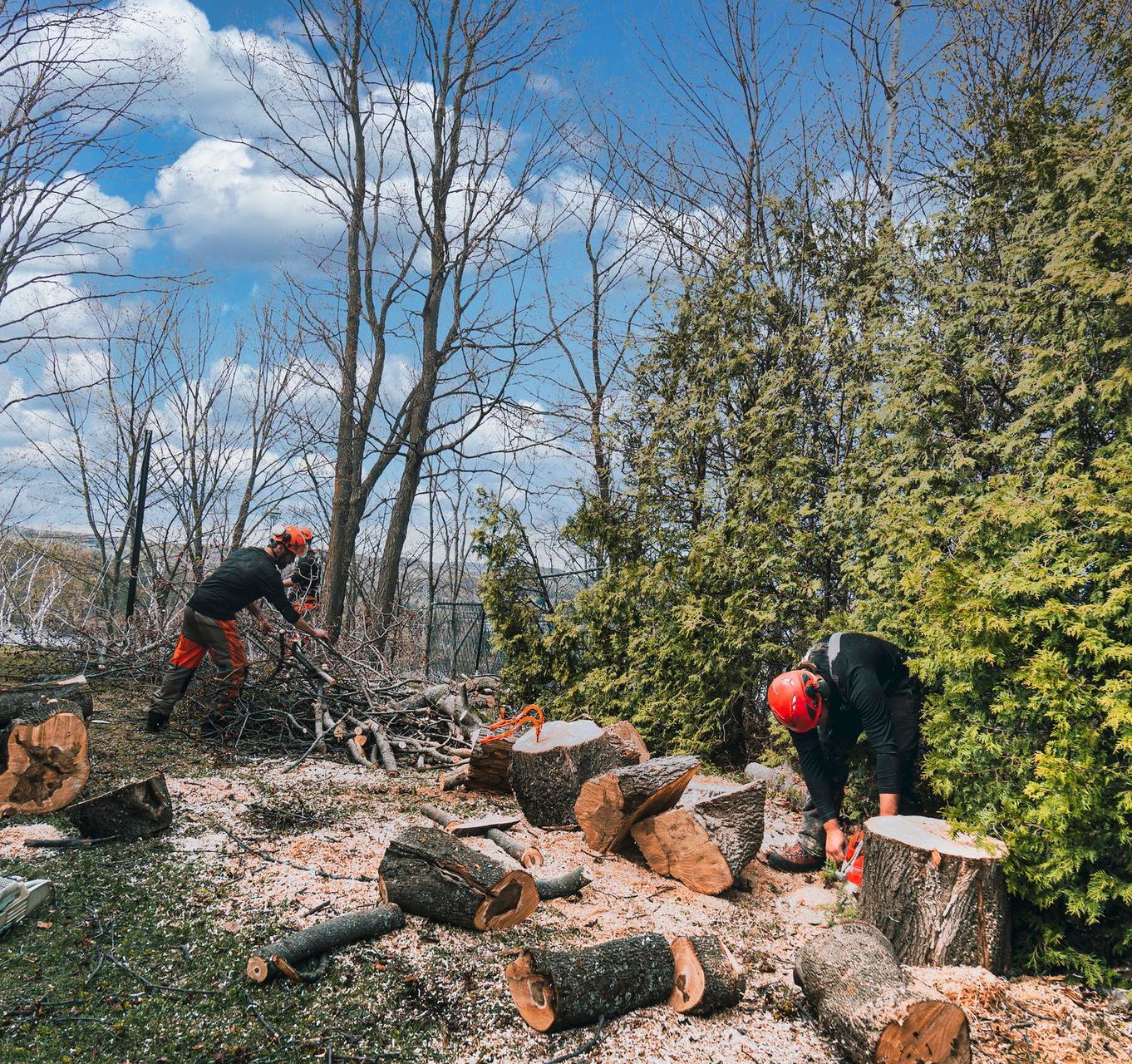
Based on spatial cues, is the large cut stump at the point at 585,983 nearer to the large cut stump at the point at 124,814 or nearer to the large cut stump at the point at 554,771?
the large cut stump at the point at 554,771

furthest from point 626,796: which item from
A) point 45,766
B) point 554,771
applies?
point 45,766

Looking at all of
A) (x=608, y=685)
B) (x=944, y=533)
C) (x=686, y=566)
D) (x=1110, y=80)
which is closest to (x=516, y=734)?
(x=608, y=685)

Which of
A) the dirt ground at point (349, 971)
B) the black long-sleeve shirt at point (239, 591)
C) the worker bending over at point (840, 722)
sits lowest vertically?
the dirt ground at point (349, 971)

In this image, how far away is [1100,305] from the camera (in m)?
4.05

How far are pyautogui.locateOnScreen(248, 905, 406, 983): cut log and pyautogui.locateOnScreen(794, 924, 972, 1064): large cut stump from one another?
176cm

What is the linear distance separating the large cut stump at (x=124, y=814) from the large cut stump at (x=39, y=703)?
38.0 inches

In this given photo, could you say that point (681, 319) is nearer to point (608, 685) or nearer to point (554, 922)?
point (608, 685)

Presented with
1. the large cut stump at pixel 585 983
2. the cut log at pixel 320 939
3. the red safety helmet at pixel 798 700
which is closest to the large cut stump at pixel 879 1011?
the large cut stump at pixel 585 983

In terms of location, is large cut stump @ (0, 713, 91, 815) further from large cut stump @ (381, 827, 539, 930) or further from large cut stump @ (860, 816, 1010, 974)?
large cut stump @ (860, 816, 1010, 974)

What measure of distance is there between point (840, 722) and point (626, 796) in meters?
1.44

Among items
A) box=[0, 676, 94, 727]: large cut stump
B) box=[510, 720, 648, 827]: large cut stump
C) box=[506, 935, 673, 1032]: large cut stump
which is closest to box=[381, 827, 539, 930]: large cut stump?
box=[506, 935, 673, 1032]: large cut stump

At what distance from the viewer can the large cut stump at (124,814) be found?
4062 millimetres

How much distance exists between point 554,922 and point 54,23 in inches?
313

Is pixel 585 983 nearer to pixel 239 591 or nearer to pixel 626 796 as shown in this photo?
pixel 626 796
